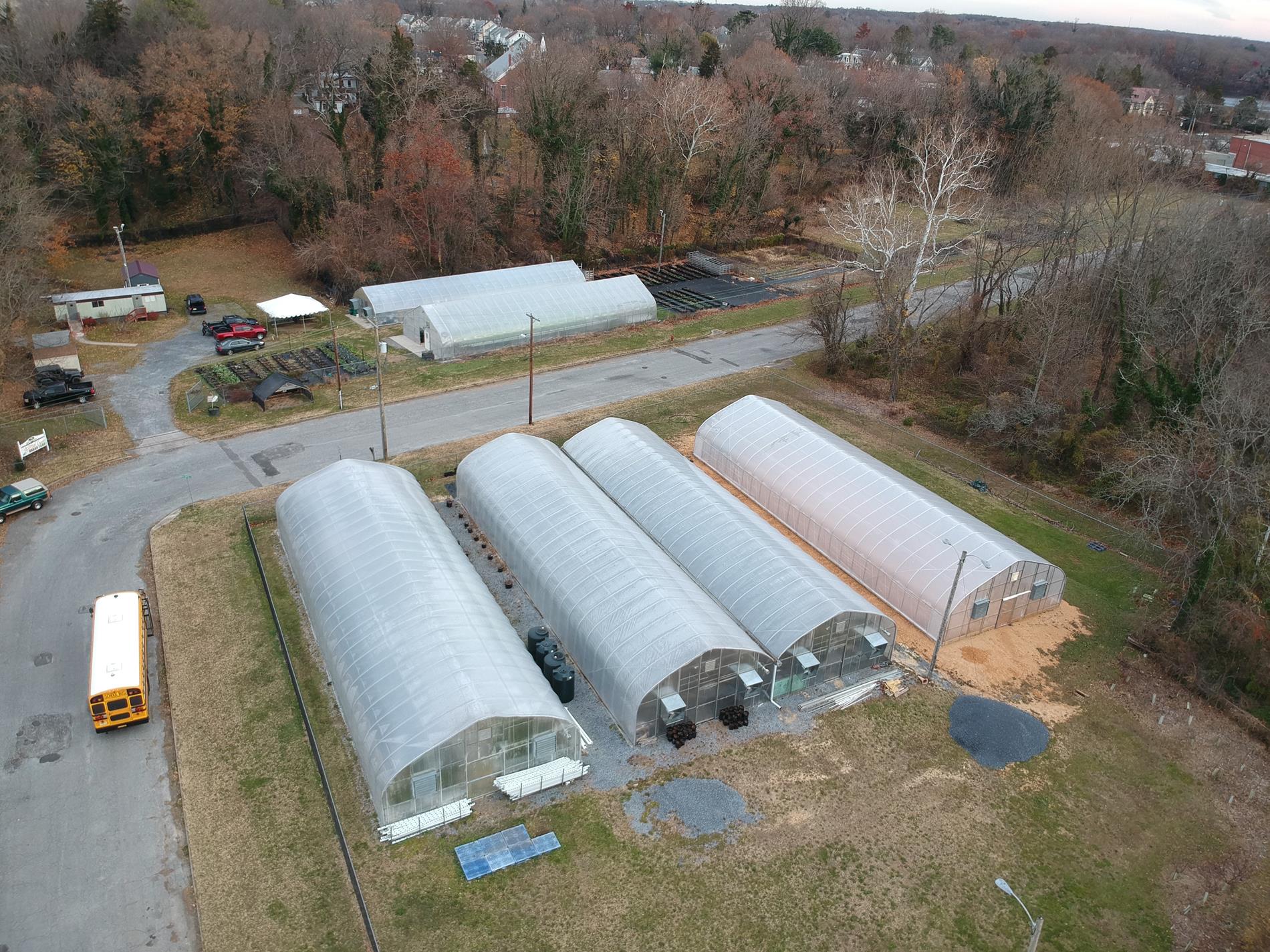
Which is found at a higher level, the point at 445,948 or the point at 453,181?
the point at 453,181

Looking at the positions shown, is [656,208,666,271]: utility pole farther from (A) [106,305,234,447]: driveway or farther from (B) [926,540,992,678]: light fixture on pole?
(B) [926,540,992,678]: light fixture on pole

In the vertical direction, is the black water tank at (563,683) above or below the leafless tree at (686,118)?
below

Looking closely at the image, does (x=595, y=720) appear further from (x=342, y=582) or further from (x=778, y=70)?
(x=778, y=70)

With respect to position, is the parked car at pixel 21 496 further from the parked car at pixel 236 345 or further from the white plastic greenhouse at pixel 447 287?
the white plastic greenhouse at pixel 447 287

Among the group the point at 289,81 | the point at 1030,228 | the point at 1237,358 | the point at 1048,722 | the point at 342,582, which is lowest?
the point at 1048,722

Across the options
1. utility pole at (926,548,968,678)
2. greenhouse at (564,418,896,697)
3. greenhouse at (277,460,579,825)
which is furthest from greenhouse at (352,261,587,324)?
utility pole at (926,548,968,678)

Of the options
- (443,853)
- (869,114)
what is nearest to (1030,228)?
(443,853)

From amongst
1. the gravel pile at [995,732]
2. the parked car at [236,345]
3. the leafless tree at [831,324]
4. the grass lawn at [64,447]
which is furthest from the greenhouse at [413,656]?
the leafless tree at [831,324]
